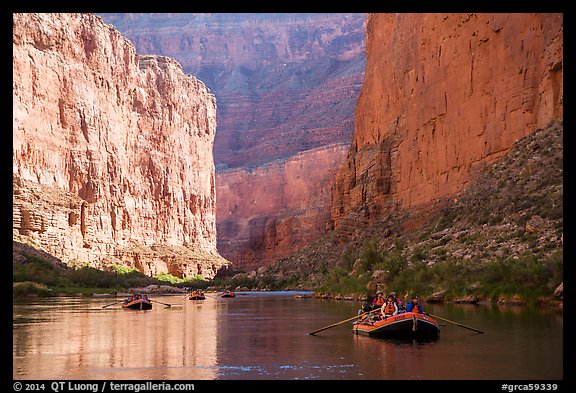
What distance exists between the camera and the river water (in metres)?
15.6

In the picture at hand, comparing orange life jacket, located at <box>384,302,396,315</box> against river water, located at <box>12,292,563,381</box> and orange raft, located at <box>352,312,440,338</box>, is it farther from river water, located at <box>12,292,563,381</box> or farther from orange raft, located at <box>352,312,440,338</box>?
river water, located at <box>12,292,563,381</box>

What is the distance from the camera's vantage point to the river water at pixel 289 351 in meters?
15.6

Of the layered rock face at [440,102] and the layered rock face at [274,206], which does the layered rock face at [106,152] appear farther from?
the layered rock face at [440,102]

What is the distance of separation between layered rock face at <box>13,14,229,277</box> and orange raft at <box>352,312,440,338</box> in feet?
188

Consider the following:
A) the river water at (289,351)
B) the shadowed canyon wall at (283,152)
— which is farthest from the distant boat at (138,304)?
the shadowed canyon wall at (283,152)

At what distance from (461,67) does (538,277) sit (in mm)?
29282

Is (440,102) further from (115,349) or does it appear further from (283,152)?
(283,152)

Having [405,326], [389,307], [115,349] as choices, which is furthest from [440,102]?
[115,349]

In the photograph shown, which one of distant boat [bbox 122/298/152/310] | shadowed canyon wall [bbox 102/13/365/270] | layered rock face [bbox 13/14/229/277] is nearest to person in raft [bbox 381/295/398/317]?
distant boat [bbox 122/298/152/310]

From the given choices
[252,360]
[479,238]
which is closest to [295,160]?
[479,238]

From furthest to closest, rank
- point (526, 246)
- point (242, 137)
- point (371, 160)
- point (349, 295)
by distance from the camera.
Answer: point (242, 137) → point (371, 160) → point (349, 295) → point (526, 246)

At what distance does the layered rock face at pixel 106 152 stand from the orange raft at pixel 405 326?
5723 cm

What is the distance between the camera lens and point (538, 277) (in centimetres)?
2844
